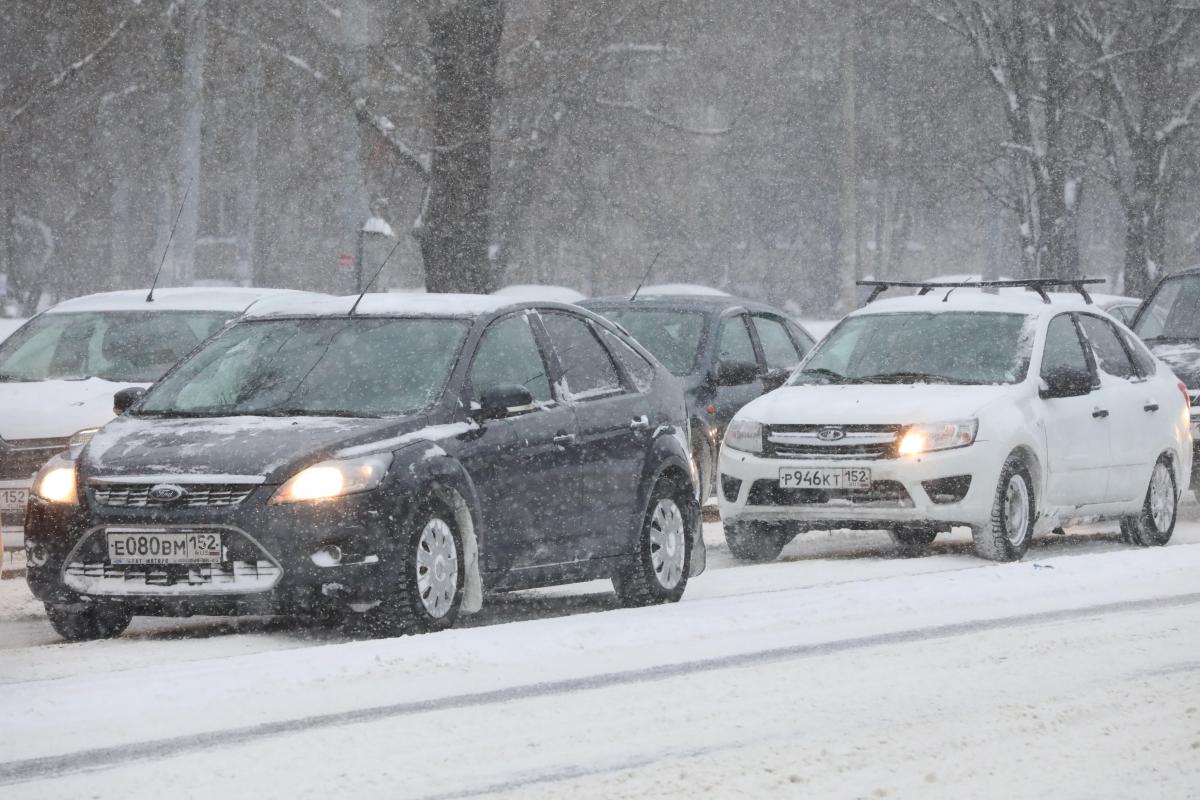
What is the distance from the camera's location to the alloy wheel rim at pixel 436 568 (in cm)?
932

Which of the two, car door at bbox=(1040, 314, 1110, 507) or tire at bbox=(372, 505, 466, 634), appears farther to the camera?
car door at bbox=(1040, 314, 1110, 507)

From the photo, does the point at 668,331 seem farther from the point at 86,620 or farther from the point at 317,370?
the point at 86,620

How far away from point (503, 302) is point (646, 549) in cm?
128

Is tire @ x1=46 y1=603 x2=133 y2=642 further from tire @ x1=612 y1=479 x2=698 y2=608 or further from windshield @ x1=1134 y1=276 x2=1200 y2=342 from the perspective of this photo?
windshield @ x1=1134 y1=276 x2=1200 y2=342

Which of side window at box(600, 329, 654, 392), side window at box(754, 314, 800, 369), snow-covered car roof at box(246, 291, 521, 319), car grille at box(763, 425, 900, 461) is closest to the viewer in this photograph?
snow-covered car roof at box(246, 291, 521, 319)

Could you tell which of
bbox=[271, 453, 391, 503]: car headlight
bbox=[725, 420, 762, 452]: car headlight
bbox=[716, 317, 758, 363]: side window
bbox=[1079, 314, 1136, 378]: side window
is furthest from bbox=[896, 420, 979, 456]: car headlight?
bbox=[271, 453, 391, 503]: car headlight

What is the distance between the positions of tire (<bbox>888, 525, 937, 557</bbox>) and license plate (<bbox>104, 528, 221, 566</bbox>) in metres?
6.00

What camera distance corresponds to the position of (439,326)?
1034 cm

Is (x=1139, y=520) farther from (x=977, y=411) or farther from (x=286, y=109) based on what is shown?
(x=286, y=109)

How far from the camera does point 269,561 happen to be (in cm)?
904

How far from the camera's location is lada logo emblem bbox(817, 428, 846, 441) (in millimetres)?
13070

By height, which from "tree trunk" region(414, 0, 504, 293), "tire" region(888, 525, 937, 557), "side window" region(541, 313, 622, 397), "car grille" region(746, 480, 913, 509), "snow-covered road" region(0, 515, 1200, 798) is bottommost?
"tire" region(888, 525, 937, 557)

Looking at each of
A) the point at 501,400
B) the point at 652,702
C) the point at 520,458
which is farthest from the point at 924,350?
the point at 652,702

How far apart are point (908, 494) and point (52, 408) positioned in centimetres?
465
